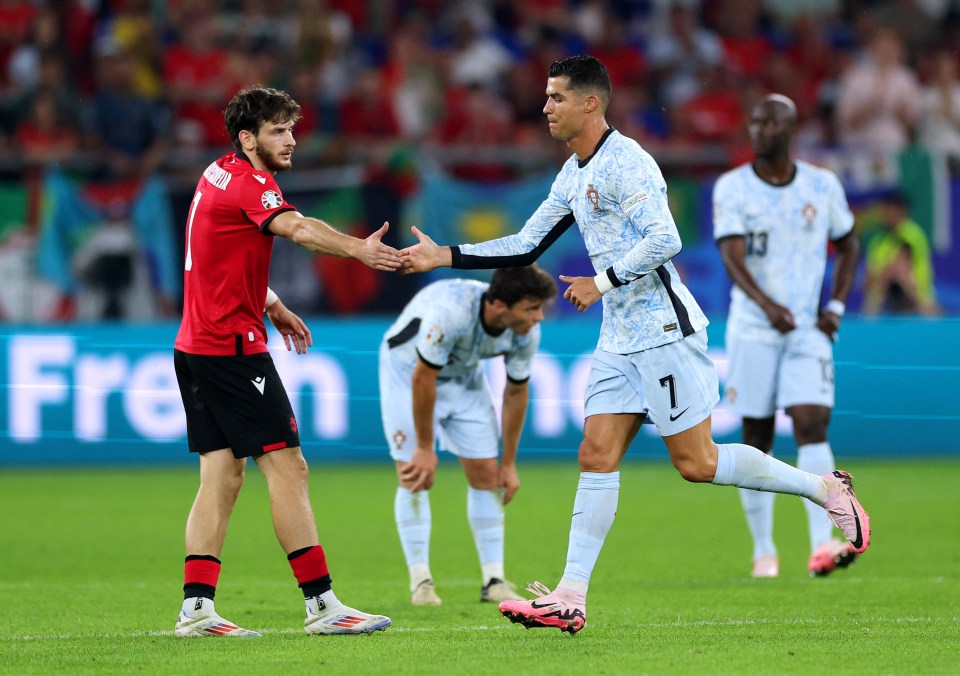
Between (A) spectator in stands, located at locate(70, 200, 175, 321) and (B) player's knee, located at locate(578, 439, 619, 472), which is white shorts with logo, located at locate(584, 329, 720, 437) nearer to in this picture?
(B) player's knee, located at locate(578, 439, 619, 472)

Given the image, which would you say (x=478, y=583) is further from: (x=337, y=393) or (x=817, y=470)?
(x=337, y=393)

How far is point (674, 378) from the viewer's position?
6.39 metres

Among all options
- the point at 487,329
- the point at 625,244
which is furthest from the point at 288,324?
the point at 625,244

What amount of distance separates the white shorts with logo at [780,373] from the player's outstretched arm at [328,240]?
3621 mm

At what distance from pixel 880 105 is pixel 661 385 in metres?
11.9

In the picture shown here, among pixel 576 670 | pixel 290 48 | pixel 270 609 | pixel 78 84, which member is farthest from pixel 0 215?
pixel 576 670

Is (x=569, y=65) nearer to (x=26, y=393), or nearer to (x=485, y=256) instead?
(x=485, y=256)

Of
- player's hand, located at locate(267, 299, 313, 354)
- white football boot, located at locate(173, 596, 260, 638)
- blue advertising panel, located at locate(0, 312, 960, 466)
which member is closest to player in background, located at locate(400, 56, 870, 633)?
player's hand, located at locate(267, 299, 313, 354)

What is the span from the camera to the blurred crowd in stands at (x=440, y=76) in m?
15.4

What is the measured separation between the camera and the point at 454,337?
771 centimetres

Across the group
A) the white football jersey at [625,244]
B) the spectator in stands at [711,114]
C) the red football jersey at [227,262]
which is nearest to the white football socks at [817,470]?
the white football jersey at [625,244]

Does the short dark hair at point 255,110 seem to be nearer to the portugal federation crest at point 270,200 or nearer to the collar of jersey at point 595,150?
the portugal federation crest at point 270,200

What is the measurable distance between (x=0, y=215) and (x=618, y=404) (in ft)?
30.9

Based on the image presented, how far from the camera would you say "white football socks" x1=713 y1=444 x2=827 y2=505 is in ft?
21.3
